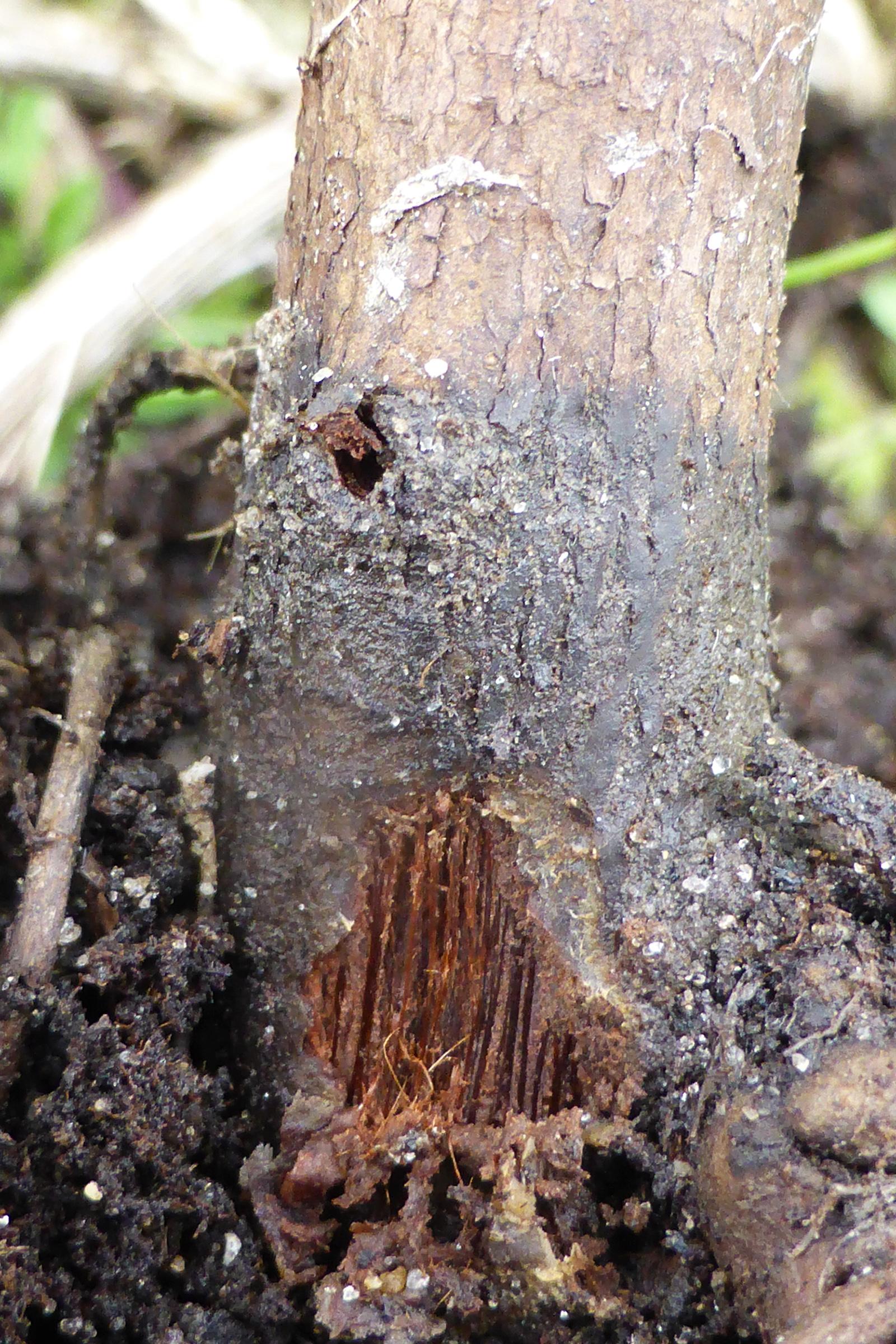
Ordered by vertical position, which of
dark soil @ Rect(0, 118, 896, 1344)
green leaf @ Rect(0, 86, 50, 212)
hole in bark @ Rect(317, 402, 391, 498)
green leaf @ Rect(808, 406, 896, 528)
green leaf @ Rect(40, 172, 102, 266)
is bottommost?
dark soil @ Rect(0, 118, 896, 1344)

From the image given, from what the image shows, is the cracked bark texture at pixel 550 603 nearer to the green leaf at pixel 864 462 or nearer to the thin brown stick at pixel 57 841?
the thin brown stick at pixel 57 841

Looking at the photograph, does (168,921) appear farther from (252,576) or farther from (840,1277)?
(840,1277)

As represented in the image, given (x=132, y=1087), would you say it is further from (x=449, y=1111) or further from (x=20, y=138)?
(x=20, y=138)

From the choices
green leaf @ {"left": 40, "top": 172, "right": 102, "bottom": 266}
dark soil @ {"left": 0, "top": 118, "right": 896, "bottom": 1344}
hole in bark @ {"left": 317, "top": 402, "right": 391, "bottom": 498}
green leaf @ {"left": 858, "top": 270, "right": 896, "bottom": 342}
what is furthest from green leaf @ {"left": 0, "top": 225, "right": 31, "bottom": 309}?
green leaf @ {"left": 858, "top": 270, "right": 896, "bottom": 342}

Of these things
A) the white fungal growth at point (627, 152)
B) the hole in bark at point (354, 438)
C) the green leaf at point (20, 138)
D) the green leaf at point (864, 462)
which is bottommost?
the hole in bark at point (354, 438)

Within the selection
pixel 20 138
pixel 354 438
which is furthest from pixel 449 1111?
pixel 20 138

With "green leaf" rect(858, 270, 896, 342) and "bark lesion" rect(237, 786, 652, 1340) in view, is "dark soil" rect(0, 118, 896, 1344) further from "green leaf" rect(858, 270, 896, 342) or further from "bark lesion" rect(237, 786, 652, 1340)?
"green leaf" rect(858, 270, 896, 342)

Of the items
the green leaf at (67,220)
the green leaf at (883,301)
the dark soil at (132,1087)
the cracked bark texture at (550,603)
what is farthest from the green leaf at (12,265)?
the green leaf at (883,301)

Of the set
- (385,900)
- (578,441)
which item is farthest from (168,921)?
(578,441)
